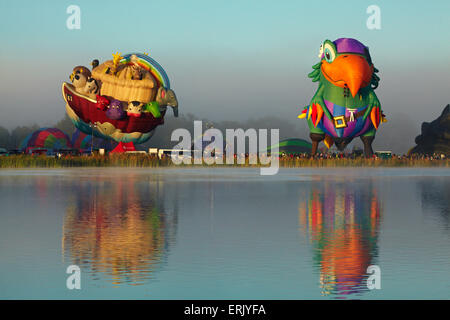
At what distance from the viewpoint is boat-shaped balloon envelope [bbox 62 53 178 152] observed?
212 ft

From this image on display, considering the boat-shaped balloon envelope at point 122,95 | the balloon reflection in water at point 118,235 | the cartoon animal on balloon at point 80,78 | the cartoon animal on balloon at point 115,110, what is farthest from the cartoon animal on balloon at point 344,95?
the balloon reflection in water at point 118,235

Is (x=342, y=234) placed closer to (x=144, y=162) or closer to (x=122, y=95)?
(x=144, y=162)

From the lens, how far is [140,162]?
61.9 metres

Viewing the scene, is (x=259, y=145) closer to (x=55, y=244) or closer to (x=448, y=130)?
(x=448, y=130)

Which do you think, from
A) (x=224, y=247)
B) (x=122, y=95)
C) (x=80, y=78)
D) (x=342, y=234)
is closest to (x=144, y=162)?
(x=122, y=95)

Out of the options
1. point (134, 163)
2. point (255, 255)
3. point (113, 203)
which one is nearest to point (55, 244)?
point (255, 255)

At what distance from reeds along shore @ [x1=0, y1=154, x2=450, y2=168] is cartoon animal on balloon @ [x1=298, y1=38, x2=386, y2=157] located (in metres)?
4.82

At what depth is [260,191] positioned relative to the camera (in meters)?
28.5

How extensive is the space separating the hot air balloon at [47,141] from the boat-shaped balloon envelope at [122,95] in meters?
23.5

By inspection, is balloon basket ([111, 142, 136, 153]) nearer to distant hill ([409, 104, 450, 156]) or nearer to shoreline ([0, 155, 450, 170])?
shoreline ([0, 155, 450, 170])

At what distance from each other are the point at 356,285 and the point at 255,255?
282 cm

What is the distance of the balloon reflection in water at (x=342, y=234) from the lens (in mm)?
10357

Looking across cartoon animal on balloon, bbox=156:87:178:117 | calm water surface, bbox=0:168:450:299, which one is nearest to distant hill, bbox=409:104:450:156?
cartoon animal on balloon, bbox=156:87:178:117

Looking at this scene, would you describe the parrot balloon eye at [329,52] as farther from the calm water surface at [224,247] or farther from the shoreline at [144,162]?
the calm water surface at [224,247]
